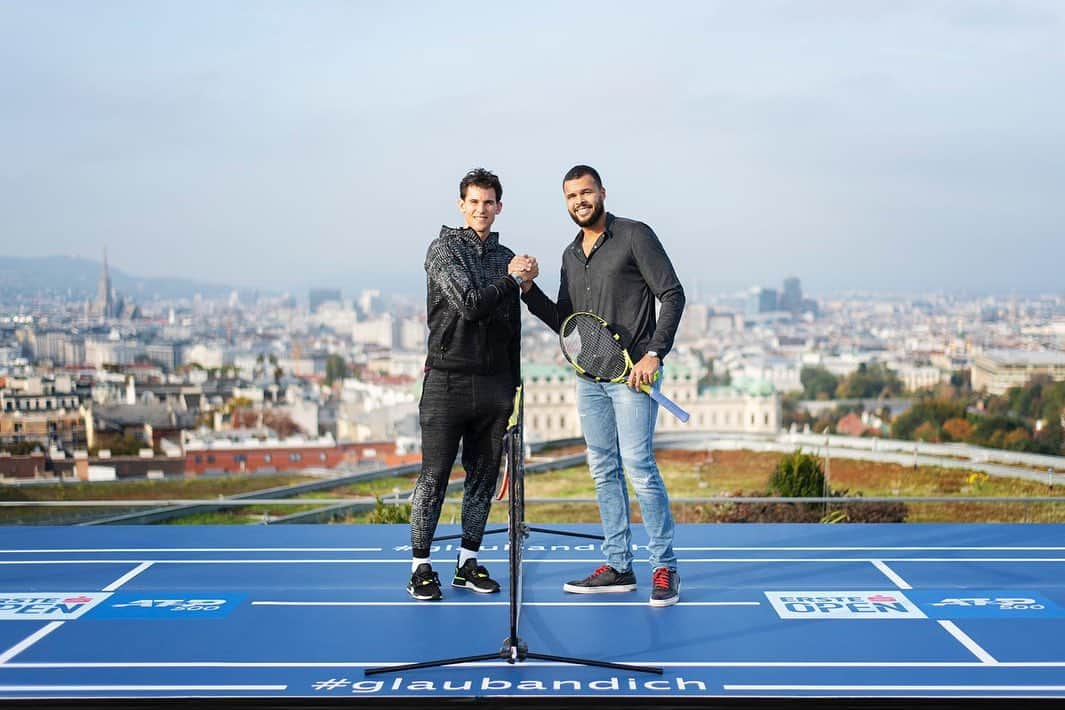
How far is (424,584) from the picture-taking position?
160 inches

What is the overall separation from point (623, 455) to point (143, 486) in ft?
72.0

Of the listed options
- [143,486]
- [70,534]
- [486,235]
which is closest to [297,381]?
[143,486]

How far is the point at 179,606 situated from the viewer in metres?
4.02

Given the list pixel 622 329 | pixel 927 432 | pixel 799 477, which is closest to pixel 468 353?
pixel 622 329

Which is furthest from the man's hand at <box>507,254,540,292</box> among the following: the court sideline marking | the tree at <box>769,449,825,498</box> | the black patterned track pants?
the tree at <box>769,449,825,498</box>

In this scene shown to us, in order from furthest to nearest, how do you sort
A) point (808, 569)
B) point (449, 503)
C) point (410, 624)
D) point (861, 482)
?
point (861, 482) < point (449, 503) < point (808, 569) < point (410, 624)

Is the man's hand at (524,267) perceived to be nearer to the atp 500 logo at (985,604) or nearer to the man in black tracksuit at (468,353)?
the man in black tracksuit at (468,353)

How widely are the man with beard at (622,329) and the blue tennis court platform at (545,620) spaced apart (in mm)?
320

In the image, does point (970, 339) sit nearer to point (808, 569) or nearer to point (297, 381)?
point (297, 381)

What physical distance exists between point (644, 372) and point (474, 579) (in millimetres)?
1073

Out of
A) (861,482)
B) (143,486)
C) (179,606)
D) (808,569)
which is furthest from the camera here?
(143,486)

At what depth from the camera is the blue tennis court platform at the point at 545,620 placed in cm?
307

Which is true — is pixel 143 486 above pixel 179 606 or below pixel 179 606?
below

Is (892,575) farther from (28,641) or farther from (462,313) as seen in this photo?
(28,641)
